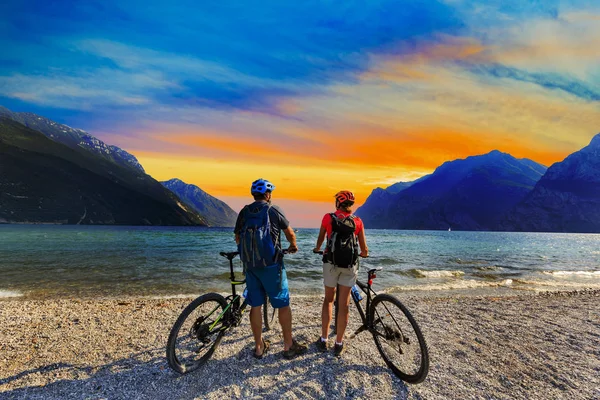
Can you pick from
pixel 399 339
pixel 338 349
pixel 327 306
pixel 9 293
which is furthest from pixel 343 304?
pixel 9 293

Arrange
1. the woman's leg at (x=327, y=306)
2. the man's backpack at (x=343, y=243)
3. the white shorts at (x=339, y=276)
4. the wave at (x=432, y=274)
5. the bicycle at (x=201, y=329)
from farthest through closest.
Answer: the wave at (x=432, y=274) < the woman's leg at (x=327, y=306) < the white shorts at (x=339, y=276) < the man's backpack at (x=343, y=243) < the bicycle at (x=201, y=329)

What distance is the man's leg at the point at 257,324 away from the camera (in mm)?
5731

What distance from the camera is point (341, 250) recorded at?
5.46 metres

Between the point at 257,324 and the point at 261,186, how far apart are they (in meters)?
2.62

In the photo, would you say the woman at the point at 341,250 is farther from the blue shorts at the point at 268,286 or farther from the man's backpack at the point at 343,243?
the blue shorts at the point at 268,286

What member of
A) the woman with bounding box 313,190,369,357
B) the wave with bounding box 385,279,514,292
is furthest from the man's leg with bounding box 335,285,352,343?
the wave with bounding box 385,279,514,292

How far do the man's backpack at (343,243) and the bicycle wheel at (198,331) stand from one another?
2286 mm

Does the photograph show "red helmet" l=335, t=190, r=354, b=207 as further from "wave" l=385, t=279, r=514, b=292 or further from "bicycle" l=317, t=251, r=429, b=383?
"wave" l=385, t=279, r=514, b=292

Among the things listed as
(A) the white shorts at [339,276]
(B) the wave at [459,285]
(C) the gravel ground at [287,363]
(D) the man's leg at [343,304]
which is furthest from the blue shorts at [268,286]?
(B) the wave at [459,285]

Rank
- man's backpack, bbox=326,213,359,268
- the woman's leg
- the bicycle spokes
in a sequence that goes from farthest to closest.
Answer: the woman's leg, the bicycle spokes, man's backpack, bbox=326,213,359,268

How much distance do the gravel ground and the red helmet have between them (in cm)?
306

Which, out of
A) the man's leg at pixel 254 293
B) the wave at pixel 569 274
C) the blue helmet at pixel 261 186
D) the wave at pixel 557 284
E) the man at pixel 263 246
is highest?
the blue helmet at pixel 261 186

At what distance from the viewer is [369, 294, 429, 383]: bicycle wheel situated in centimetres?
509

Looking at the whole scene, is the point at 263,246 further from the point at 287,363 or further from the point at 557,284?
the point at 557,284
